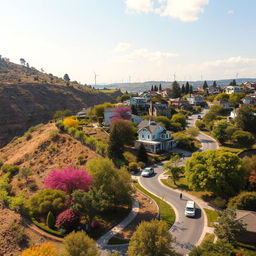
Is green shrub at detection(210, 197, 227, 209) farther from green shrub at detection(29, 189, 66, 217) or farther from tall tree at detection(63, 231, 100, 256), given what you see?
green shrub at detection(29, 189, 66, 217)

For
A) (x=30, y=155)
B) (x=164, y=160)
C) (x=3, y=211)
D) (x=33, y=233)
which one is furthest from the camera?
(x=30, y=155)

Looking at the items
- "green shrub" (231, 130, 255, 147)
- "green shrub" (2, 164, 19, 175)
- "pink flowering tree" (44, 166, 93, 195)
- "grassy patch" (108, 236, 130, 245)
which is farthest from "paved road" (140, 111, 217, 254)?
"green shrub" (2, 164, 19, 175)

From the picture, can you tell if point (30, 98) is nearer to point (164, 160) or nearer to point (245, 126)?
point (164, 160)

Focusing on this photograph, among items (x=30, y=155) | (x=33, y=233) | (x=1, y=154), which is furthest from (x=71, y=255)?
(x=1, y=154)

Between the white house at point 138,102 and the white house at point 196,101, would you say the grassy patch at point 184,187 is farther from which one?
the white house at point 196,101

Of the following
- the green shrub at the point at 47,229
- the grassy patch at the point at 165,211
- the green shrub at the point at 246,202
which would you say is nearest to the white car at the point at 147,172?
the grassy patch at the point at 165,211

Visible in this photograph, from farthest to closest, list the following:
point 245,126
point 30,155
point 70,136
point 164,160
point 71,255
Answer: point 245,126
point 70,136
point 30,155
point 164,160
point 71,255
